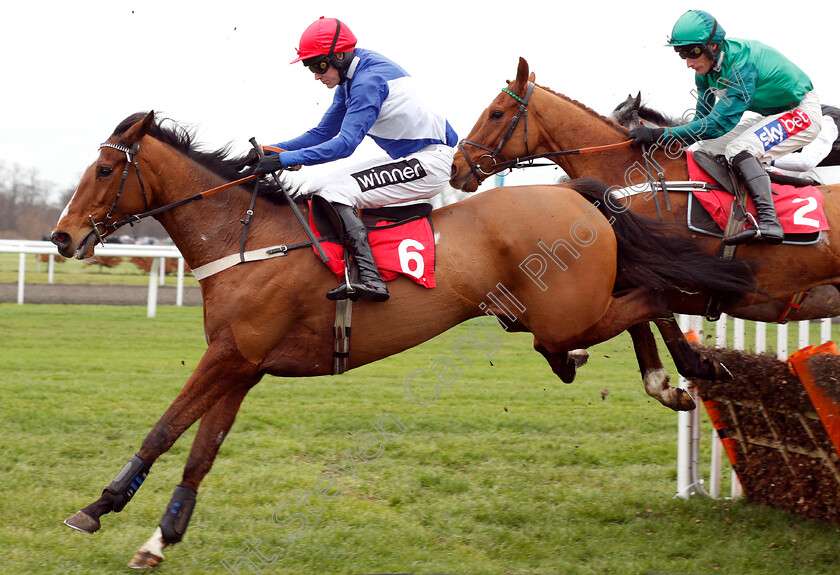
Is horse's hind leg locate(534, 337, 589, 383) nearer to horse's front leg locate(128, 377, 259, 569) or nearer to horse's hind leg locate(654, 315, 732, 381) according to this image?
horse's hind leg locate(654, 315, 732, 381)

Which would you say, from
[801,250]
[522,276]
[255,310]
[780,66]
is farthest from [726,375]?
[255,310]

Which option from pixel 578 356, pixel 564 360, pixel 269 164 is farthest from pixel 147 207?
pixel 578 356

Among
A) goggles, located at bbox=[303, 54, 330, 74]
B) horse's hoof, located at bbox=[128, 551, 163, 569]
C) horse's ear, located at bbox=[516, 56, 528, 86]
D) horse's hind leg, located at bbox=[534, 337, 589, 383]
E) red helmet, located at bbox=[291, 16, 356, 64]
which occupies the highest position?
horse's ear, located at bbox=[516, 56, 528, 86]

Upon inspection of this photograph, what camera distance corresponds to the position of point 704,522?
4.33m

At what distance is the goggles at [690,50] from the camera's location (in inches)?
165

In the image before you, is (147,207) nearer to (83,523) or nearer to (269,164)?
(269,164)

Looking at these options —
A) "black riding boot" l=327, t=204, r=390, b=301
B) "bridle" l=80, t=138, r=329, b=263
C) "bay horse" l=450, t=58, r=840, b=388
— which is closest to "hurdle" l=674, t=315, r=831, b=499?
"bay horse" l=450, t=58, r=840, b=388

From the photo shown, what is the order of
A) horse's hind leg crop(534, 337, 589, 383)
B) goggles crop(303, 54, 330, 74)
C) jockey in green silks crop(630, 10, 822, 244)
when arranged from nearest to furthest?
goggles crop(303, 54, 330, 74) → jockey in green silks crop(630, 10, 822, 244) → horse's hind leg crop(534, 337, 589, 383)

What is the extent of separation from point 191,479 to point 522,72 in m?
2.93

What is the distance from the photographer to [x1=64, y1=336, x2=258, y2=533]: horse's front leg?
3.46 meters

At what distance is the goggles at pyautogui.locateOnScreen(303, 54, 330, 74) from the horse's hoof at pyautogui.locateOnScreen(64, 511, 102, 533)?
2.25 metres

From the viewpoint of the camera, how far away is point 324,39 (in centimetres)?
376

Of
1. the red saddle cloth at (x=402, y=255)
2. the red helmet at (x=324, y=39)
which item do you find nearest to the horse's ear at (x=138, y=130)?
the red helmet at (x=324, y=39)

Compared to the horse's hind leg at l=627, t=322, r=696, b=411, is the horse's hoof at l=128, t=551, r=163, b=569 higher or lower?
lower
